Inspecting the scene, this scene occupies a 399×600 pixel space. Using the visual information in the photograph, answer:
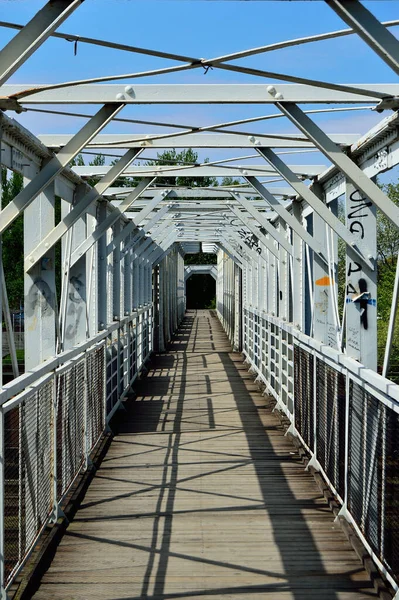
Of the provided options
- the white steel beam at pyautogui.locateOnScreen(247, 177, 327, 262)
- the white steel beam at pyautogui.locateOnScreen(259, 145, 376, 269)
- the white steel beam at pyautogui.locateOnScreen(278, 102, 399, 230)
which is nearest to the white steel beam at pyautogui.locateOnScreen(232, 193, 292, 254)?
the white steel beam at pyautogui.locateOnScreen(247, 177, 327, 262)

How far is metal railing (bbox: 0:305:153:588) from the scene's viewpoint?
→ 12.7ft

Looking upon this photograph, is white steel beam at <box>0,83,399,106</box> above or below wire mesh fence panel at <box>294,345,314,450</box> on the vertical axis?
above

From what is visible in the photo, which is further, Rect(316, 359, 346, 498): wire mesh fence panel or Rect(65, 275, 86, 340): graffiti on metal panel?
Rect(65, 275, 86, 340): graffiti on metal panel

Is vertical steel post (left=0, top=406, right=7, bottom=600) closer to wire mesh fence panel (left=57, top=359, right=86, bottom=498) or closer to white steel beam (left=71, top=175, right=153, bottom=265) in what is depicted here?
wire mesh fence panel (left=57, top=359, right=86, bottom=498)

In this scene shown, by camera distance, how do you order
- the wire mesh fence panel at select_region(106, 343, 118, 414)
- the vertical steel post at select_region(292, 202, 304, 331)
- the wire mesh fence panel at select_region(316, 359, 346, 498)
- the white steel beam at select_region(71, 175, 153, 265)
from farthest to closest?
the wire mesh fence panel at select_region(106, 343, 118, 414) → the vertical steel post at select_region(292, 202, 304, 331) → the white steel beam at select_region(71, 175, 153, 265) → the wire mesh fence panel at select_region(316, 359, 346, 498)

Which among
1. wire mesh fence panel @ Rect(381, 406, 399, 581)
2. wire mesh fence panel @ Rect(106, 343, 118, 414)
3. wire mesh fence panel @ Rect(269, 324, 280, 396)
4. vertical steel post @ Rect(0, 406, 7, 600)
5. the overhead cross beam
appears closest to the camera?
vertical steel post @ Rect(0, 406, 7, 600)

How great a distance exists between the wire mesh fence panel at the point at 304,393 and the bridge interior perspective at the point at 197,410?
0.13 feet

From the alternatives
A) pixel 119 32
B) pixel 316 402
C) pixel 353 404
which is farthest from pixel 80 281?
pixel 119 32

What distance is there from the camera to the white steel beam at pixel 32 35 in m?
3.33

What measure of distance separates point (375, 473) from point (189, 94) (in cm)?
236

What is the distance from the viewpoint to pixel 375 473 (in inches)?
169

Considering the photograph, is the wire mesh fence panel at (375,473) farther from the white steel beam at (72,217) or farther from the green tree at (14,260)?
the green tree at (14,260)

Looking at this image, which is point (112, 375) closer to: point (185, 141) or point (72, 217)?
point (185, 141)

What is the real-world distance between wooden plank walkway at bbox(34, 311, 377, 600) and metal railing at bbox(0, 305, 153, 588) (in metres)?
0.25
